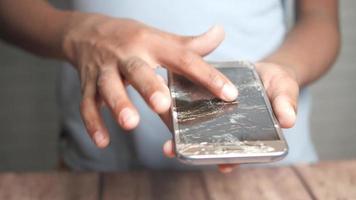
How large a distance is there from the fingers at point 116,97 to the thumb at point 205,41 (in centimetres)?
6

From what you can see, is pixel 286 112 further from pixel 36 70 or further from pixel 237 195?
pixel 36 70

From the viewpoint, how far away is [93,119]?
394 millimetres

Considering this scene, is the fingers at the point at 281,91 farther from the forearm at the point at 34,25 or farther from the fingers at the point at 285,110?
the forearm at the point at 34,25

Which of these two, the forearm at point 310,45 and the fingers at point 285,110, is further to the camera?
the forearm at point 310,45

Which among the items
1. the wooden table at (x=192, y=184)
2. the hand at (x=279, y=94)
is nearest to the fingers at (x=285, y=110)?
the hand at (x=279, y=94)

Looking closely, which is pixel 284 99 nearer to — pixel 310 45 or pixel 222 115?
pixel 222 115

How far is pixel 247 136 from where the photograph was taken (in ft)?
1.15

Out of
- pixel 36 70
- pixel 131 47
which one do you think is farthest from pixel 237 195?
pixel 36 70

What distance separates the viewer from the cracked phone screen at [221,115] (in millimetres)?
350

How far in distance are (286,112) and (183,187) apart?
138 millimetres

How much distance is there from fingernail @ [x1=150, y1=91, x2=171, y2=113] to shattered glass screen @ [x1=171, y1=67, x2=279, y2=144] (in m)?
0.02

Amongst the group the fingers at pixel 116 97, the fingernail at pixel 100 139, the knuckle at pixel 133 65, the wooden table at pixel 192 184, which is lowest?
the wooden table at pixel 192 184

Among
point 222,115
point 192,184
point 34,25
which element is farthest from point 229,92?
point 34,25

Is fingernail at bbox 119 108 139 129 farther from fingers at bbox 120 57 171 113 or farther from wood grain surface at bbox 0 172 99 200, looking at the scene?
wood grain surface at bbox 0 172 99 200
